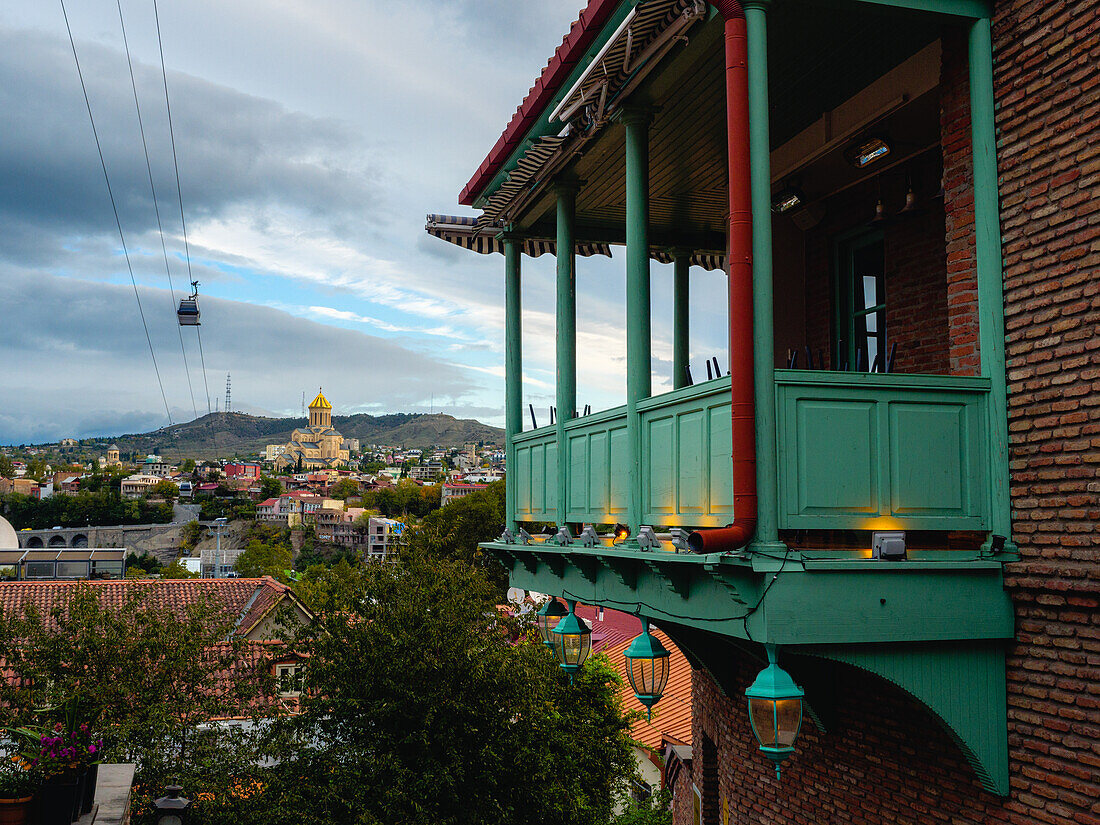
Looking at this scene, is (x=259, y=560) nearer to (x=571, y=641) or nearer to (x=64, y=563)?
(x=64, y=563)

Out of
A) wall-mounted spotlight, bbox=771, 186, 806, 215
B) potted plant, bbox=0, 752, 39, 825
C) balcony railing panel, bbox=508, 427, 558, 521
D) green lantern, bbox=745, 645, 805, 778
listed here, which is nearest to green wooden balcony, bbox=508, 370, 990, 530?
green lantern, bbox=745, 645, 805, 778

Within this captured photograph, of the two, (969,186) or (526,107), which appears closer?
(969,186)

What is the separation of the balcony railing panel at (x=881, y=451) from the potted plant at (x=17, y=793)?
18.5ft

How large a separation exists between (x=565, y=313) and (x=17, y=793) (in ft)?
20.1

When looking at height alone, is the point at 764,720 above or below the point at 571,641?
above

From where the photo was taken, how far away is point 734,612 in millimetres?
5641

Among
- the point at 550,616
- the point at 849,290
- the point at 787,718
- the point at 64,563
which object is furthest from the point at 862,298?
the point at 64,563

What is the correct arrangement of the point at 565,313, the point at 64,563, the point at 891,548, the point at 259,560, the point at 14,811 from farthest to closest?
the point at 259,560 < the point at 64,563 < the point at 565,313 < the point at 14,811 < the point at 891,548

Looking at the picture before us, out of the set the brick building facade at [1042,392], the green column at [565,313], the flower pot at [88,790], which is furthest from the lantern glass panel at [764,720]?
the flower pot at [88,790]

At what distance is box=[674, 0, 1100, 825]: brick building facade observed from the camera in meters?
5.18

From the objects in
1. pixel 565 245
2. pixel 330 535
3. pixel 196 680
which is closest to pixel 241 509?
pixel 330 535

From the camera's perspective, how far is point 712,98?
333 inches

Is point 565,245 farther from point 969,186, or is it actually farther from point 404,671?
point 404,671

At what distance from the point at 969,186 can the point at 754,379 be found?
7.08 ft
